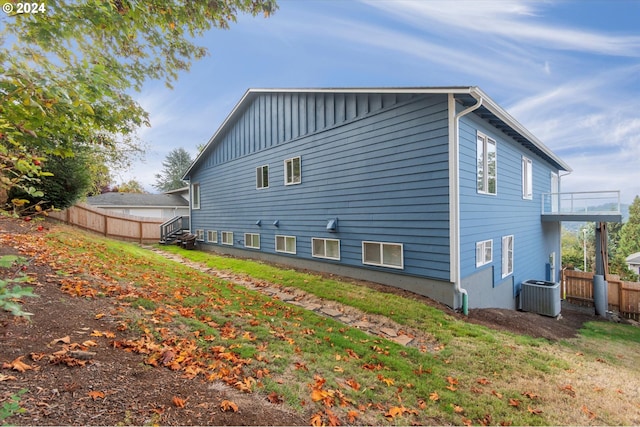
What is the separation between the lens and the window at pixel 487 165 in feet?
27.4

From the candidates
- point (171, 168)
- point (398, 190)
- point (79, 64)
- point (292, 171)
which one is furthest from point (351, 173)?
point (171, 168)

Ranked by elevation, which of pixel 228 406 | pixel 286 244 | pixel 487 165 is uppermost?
pixel 487 165

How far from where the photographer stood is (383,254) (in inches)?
334

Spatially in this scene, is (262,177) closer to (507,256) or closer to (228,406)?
(507,256)

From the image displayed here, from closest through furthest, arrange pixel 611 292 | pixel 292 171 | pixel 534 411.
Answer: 1. pixel 534 411
2. pixel 292 171
3. pixel 611 292

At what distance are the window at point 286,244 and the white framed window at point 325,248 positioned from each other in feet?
3.79

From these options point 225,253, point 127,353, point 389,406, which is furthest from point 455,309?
point 225,253

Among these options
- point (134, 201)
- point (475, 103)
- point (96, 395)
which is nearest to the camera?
point (96, 395)

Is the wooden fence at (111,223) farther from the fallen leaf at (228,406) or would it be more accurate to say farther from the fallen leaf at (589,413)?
the fallen leaf at (589,413)

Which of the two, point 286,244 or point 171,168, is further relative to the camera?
point 171,168

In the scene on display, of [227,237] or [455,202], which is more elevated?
[455,202]

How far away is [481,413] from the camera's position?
→ 3.26m

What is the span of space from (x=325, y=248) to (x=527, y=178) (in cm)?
918

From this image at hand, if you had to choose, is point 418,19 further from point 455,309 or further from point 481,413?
point 481,413
